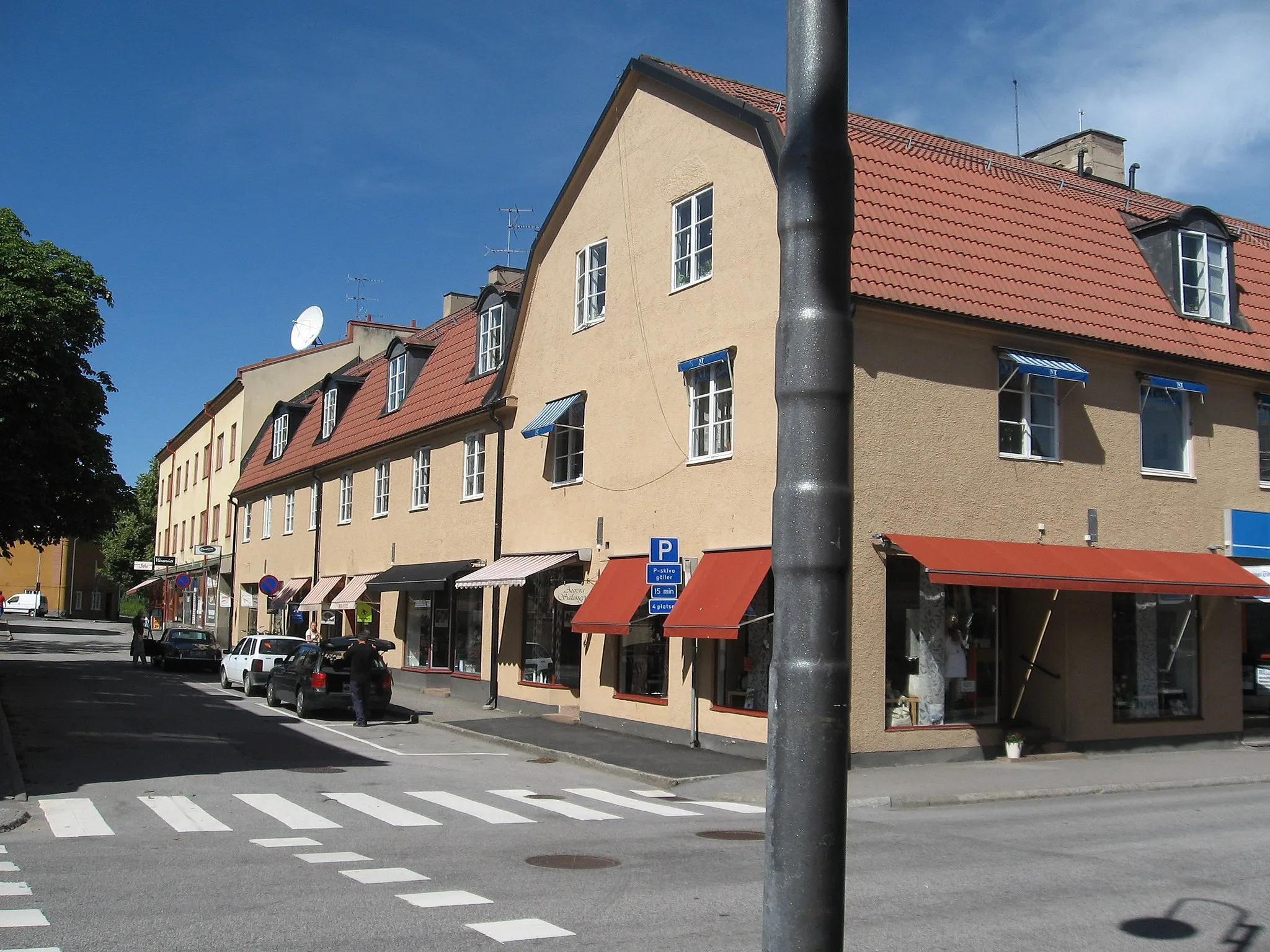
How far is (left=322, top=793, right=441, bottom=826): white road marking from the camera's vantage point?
1193 cm

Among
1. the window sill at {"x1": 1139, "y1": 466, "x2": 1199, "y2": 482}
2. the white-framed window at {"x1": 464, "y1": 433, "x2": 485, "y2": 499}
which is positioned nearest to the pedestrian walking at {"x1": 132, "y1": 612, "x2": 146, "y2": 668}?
the white-framed window at {"x1": 464, "y1": 433, "x2": 485, "y2": 499}

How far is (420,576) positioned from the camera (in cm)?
2861

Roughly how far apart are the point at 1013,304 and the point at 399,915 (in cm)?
1398

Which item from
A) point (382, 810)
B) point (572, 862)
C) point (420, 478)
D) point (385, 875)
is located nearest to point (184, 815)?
point (382, 810)

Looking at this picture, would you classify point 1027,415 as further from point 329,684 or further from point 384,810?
point 329,684

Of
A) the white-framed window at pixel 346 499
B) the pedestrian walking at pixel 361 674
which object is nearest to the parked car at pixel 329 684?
the pedestrian walking at pixel 361 674

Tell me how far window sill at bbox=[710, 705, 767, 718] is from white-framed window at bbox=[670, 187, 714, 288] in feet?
22.5

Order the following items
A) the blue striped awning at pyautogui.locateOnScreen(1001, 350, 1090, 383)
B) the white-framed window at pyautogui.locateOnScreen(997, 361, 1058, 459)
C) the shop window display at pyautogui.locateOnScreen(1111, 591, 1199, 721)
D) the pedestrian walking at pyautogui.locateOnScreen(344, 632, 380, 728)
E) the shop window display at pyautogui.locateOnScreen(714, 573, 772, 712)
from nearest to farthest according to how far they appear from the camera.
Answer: the shop window display at pyautogui.locateOnScreen(714, 573, 772, 712)
the blue striped awning at pyautogui.locateOnScreen(1001, 350, 1090, 383)
the white-framed window at pyautogui.locateOnScreen(997, 361, 1058, 459)
the shop window display at pyautogui.locateOnScreen(1111, 591, 1199, 721)
the pedestrian walking at pyautogui.locateOnScreen(344, 632, 380, 728)

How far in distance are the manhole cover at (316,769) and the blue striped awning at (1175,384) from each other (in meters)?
14.1

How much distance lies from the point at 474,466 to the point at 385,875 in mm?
18712

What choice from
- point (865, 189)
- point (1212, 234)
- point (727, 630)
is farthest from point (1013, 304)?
point (727, 630)

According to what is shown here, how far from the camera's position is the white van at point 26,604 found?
88375mm

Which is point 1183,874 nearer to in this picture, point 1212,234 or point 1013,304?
point 1013,304

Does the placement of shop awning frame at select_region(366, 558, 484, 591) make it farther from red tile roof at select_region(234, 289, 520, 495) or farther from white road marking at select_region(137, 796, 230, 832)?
white road marking at select_region(137, 796, 230, 832)
